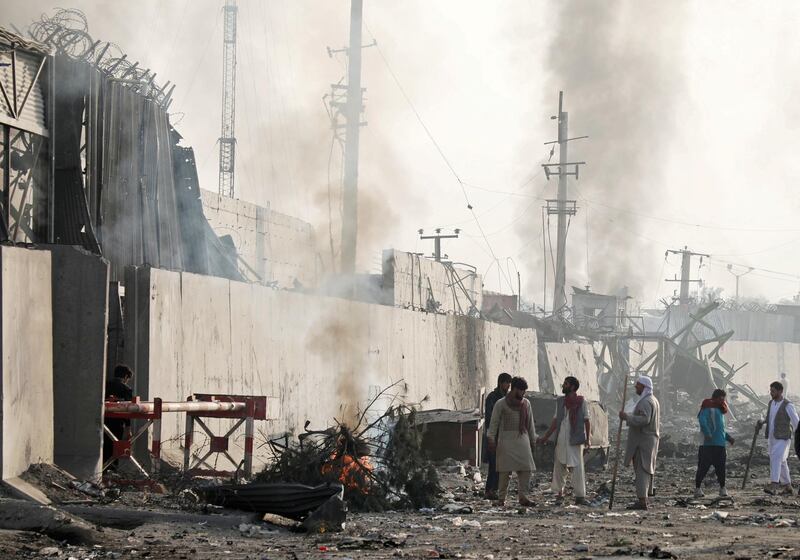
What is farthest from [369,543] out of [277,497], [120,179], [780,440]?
[780,440]

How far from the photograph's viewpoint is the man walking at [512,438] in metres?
12.5

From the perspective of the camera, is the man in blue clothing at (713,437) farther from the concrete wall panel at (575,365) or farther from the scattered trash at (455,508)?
the concrete wall panel at (575,365)

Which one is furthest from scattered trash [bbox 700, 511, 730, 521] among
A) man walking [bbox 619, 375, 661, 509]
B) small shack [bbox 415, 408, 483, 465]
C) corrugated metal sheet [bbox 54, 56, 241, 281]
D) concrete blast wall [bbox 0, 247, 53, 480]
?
corrugated metal sheet [bbox 54, 56, 241, 281]

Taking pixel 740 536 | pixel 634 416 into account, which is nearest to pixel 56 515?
pixel 740 536

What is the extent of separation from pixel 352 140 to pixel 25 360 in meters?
12.5

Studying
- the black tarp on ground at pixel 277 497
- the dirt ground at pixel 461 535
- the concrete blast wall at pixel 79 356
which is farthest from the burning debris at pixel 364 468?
the concrete blast wall at pixel 79 356

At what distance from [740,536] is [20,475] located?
582cm

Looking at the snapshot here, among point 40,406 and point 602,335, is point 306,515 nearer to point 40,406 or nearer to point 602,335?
point 40,406

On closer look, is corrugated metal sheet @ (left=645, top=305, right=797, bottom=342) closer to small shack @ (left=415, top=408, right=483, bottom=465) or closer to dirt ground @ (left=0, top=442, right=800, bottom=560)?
small shack @ (left=415, top=408, right=483, bottom=465)

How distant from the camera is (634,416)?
12719mm

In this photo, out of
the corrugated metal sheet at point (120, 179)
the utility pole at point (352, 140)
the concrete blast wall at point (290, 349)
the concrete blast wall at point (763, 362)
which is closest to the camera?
the concrete blast wall at point (290, 349)

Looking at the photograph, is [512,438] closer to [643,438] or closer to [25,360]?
[643,438]

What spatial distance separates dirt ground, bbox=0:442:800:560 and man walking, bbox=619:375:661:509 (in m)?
0.30

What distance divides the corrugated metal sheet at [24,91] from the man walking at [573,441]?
6.56 meters
